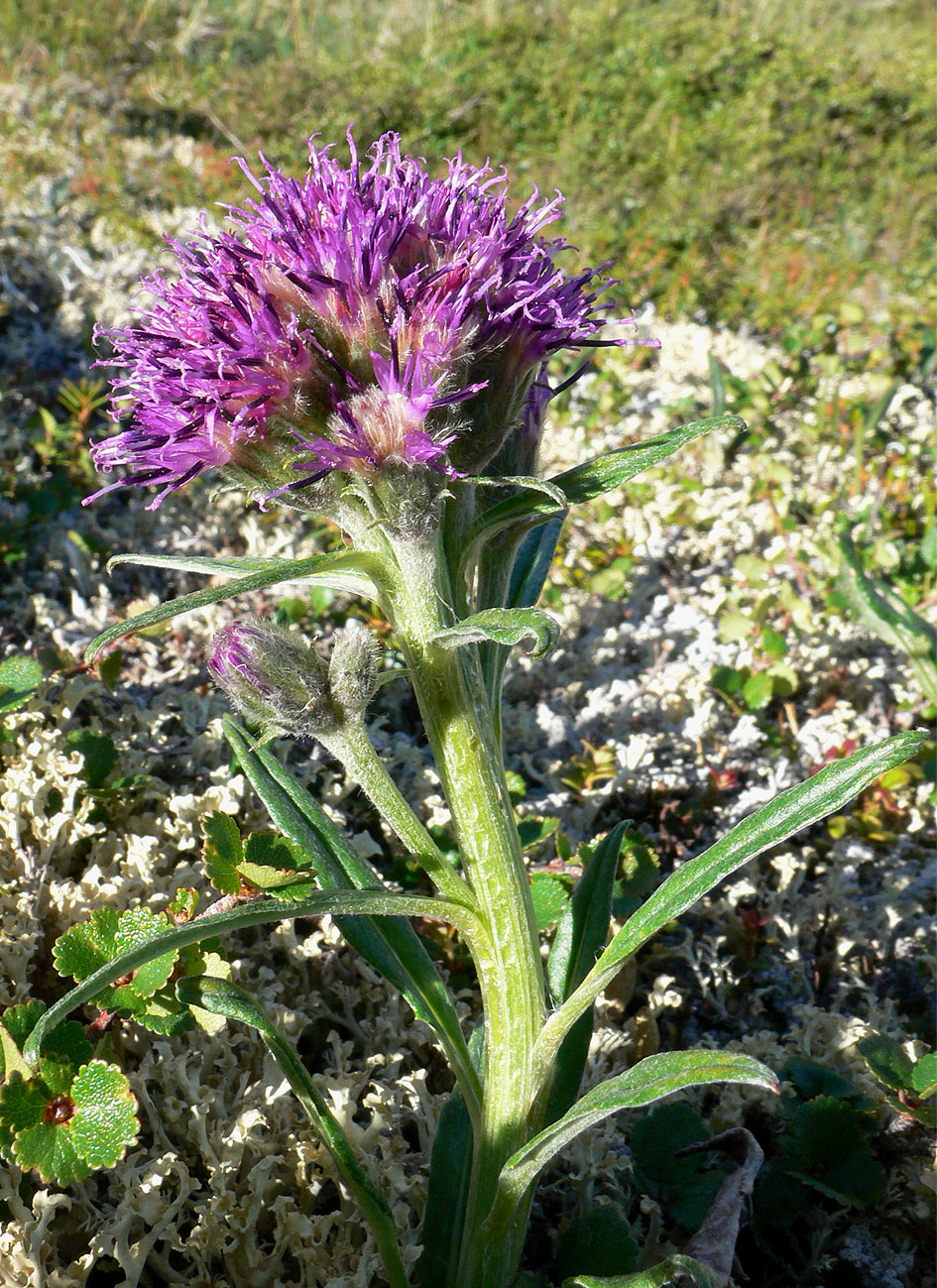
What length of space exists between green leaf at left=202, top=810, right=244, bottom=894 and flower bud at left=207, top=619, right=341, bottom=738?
406 mm

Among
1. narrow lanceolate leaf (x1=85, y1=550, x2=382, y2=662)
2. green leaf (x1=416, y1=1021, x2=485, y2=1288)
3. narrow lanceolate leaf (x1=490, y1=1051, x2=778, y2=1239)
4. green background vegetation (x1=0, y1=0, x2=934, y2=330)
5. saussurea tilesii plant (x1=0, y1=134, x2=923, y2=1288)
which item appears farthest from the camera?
green background vegetation (x1=0, y1=0, x2=934, y2=330)

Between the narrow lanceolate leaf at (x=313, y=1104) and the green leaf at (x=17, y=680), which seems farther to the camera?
the green leaf at (x=17, y=680)

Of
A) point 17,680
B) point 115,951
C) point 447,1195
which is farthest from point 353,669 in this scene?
point 17,680

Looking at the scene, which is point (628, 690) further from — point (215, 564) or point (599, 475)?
point (215, 564)

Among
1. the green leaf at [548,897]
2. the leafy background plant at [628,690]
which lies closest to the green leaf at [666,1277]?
the leafy background plant at [628,690]

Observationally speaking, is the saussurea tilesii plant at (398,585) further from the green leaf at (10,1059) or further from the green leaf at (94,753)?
the green leaf at (94,753)

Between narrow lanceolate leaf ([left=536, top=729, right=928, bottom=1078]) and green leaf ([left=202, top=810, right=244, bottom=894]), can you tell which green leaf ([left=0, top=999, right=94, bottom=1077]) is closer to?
green leaf ([left=202, top=810, right=244, bottom=894])

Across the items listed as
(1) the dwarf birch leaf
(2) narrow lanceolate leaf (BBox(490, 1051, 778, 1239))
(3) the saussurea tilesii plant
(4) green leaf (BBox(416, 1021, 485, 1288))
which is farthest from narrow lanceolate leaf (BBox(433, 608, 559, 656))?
(1) the dwarf birch leaf

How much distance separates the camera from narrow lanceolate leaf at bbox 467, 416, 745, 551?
1651 mm

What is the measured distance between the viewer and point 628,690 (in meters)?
3.47

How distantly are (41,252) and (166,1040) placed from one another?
481cm

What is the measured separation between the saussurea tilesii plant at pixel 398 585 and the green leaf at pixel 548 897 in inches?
15.4

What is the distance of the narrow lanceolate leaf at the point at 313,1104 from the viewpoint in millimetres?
1747

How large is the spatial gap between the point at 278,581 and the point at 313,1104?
99cm
